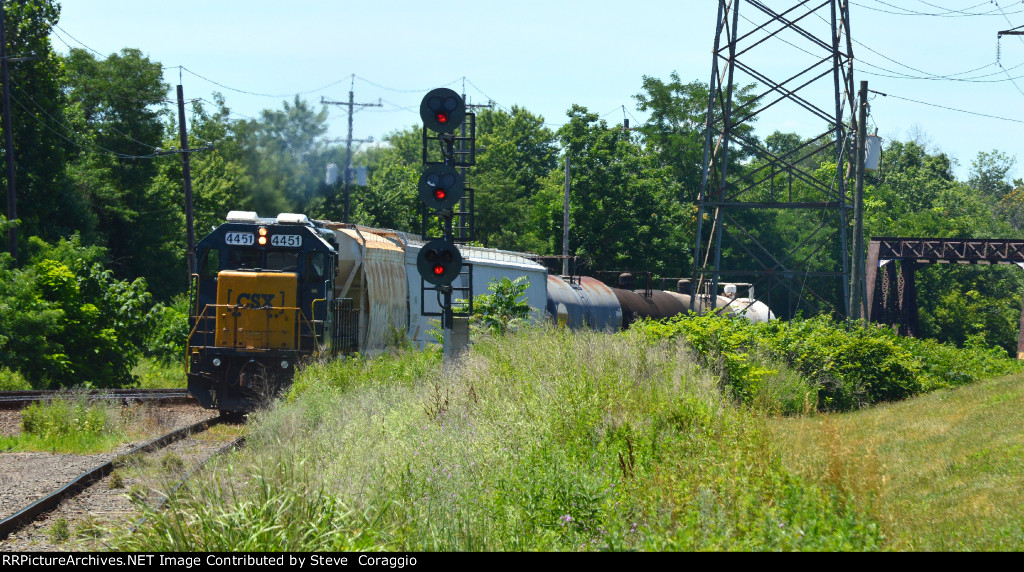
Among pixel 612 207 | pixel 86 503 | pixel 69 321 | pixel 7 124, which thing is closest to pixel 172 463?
pixel 86 503

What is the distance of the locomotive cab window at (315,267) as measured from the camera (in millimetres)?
17578

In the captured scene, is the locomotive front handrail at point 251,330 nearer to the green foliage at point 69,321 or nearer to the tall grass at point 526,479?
the tall grass at point 526,479

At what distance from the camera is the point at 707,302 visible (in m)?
36.2

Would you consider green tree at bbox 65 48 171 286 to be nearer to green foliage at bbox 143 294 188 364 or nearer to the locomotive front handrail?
green foliage at bbox 143 294 188 364

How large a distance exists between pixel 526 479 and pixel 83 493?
5.52 metres

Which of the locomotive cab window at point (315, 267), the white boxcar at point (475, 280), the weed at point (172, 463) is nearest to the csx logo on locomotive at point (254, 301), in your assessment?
the locomotive cab window at point (315, 267)

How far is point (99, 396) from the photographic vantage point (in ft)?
58.5

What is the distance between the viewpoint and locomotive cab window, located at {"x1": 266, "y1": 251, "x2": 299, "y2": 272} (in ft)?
57.9

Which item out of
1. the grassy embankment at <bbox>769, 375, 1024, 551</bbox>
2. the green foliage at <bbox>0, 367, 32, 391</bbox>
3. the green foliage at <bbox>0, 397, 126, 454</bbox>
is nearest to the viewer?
the grassy embankment at <bbox>769, 375, 1024, 551</bbox>

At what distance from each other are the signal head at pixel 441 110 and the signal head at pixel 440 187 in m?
0.60

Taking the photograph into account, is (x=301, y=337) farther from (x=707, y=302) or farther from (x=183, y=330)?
(x=707, y=302)

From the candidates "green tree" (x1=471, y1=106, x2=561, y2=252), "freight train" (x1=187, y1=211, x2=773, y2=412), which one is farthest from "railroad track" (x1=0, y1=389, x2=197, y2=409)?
"green tree" (x1=471, y1=106, x2=561, y2=252)

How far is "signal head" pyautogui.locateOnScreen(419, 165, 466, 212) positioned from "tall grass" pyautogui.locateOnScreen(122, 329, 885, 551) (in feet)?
9.62
